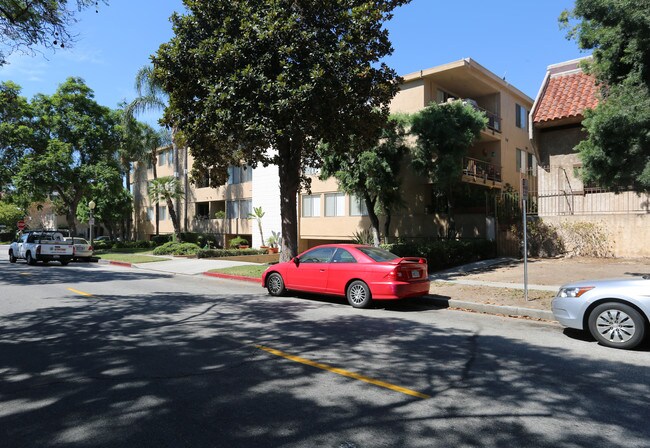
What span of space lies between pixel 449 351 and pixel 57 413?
15.4 ft

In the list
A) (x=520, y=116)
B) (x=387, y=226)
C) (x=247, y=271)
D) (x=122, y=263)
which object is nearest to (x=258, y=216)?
(x=122, y=263)

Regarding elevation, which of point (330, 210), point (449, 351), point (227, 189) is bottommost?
point (449, 351)

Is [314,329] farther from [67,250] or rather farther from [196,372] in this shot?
[67,250]

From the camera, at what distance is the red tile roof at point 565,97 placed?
1630cm

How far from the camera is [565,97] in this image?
56.0ft

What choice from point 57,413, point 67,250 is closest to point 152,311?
point 57,413

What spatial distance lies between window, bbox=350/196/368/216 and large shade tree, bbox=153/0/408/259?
945 centimetres

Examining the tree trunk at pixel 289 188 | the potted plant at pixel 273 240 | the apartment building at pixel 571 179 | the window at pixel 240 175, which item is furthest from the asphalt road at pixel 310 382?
the window at pixel 240 175

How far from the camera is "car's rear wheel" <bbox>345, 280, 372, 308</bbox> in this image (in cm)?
972

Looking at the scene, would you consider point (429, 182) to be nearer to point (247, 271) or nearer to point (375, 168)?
point (375, 168)

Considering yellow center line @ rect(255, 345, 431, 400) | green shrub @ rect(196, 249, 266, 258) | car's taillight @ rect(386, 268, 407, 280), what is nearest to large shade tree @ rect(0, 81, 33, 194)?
green shrub @ rect(196, 249, 266, 258)

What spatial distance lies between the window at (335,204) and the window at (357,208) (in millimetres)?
728

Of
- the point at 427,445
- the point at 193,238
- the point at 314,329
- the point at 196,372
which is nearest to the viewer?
the point at 427,445

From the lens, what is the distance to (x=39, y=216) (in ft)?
251
